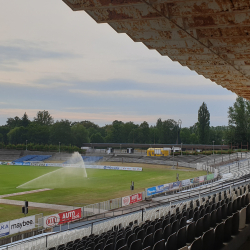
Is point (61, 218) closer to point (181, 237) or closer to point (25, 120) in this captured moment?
point (181, 237)

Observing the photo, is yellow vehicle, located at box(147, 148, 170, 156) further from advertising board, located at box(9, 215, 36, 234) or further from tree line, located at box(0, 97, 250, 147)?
advertising board, located at box(9, 215, 36, 234)

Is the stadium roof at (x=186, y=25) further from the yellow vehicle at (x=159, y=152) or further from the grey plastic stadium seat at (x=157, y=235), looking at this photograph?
the yellow vehicle at (x=159, y=152)

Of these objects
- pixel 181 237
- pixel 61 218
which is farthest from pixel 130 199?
pixel 181 237

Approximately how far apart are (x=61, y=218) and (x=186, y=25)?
2087 cm

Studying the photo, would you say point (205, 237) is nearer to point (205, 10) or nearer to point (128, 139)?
point (205, 10)

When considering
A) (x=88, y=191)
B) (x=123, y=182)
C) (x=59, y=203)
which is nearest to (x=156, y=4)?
(x=59, y=203)

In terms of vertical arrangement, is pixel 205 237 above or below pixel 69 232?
above

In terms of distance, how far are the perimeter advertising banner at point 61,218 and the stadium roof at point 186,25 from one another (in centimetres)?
1762

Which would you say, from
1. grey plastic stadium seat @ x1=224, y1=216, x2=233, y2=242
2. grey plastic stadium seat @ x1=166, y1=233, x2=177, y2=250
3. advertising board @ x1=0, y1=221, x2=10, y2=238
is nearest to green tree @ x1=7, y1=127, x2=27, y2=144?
advertising board @ x1=0, y1=221, x2=10, y2=238

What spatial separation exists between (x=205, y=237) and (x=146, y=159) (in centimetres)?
9082

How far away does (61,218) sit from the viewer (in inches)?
1001

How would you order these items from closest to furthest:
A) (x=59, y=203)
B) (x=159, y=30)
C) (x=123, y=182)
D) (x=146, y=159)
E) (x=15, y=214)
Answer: (x=159, y=30) < (x=15, y=214) < (x=59, y=203) < (x=123, y=182) < (x=146, y=159)

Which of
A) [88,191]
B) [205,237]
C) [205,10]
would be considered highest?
[205,10]

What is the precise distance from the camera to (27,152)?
124 metres
